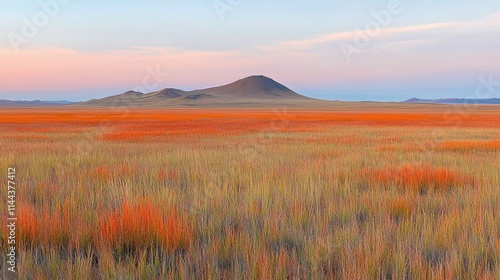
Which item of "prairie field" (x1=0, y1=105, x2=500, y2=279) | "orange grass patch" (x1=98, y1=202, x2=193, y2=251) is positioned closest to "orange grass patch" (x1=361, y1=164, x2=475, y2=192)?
"prairie field" (x1=0, y1=105, x2=500, y2=279)

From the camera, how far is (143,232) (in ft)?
13.1

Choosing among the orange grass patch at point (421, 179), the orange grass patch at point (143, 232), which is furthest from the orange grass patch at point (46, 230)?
the orange grass patch at point (421, 179)

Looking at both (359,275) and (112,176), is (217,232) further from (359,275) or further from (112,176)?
(112,176)

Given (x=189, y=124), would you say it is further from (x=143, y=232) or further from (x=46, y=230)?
(x=143, y=232)

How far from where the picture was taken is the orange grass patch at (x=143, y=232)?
151 inches

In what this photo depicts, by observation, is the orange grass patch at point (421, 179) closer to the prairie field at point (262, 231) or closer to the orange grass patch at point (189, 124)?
the prairie field at point (262, 231)

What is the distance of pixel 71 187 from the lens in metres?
6.57

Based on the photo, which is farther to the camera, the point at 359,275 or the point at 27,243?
the point at 27,243

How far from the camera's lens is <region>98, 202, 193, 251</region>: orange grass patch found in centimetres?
385

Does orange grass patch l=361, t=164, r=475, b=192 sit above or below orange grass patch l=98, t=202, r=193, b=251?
below

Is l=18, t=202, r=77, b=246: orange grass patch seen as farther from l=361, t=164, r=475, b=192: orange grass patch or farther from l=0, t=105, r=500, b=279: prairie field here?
l=361, t=164, r=475, b=192: orange grass patch

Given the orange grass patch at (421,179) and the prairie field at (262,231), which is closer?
the prairie field at (262,231)

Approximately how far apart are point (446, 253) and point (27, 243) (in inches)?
160

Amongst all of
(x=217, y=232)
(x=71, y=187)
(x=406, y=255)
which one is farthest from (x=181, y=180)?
(x=406, y=255)
